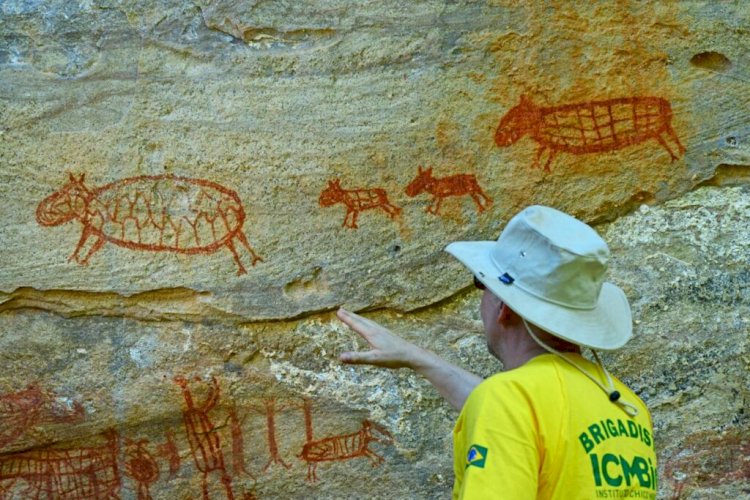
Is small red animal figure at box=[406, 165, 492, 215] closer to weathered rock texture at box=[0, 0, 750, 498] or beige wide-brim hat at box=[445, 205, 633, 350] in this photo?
weathered rock texture at box=[0, 0, 750, 498]

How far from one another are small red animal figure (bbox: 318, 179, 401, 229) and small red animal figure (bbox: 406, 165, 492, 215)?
8 cm

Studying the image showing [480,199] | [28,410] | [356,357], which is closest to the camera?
[356,357]

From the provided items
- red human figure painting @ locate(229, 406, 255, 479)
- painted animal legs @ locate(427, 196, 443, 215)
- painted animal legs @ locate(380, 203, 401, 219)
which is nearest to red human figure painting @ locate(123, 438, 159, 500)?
red human figure painting @ locate(229, 406, 255, 479)

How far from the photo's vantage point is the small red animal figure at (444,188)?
2779mm

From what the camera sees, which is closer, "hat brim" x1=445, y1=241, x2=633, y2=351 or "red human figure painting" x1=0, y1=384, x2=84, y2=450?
"hat brim" x1=445, y1=241, x2=633, y2=351

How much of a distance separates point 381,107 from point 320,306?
0.63 meters

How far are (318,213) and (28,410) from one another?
1.03 meters

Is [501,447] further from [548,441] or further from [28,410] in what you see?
[28,410]

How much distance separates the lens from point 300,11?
9.15 feet

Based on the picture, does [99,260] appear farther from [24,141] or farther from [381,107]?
[381,107]

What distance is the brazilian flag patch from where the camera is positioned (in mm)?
1434

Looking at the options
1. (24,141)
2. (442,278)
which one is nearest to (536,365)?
(442,278)

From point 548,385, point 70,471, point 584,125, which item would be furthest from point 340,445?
point 548,385

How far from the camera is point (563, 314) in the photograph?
1616mm
